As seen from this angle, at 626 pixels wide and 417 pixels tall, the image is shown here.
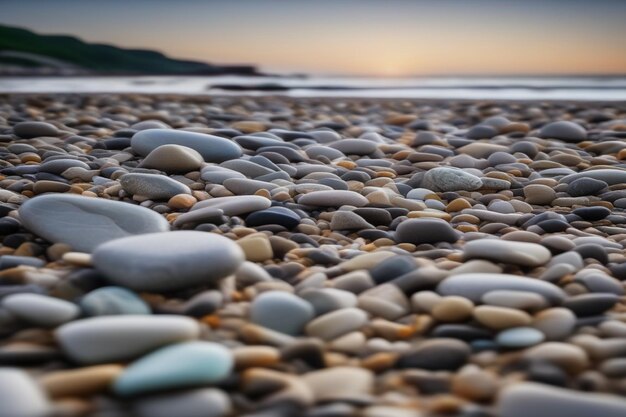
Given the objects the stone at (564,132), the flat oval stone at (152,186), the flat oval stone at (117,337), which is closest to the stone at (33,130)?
the flat oval stone at (152,186)

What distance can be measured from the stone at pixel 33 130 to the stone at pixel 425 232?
6.88 ft

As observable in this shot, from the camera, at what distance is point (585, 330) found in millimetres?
1072

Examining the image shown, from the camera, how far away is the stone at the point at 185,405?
0.80m

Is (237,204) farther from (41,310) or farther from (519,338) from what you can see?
(519,338)

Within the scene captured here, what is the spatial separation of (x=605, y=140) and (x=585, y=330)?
230 cm

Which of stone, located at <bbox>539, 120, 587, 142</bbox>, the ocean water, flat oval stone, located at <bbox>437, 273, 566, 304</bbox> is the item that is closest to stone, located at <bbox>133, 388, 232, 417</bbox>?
flat oval stone, located at <bbox>437, 273, 566, 304</bbox>

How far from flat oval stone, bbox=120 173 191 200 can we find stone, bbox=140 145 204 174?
0.28 metres

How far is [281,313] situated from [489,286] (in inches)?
16.3

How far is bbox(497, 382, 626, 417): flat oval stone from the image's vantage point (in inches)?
32.2

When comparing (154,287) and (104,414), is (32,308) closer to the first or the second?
(154,287)

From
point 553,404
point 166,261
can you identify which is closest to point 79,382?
point 166,261

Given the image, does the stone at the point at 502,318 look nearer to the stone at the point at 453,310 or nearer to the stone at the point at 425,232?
the stone at the point at 453,310

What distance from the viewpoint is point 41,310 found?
1011 mm

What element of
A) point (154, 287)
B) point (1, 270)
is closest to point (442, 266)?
point (154, 287)
